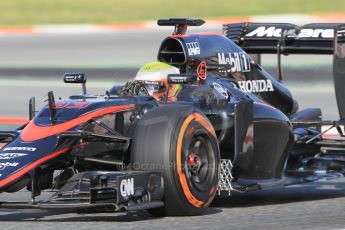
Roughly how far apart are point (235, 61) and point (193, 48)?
1.70 feet

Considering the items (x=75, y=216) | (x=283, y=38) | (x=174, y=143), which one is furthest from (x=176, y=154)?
(x=283, y=38)

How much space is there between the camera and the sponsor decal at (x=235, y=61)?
30.0 feet

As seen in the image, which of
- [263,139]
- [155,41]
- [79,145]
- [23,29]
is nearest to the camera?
[79,145]

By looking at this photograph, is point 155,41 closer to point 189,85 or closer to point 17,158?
point 189,85

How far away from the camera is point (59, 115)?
7609mm

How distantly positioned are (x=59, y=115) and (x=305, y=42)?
3.71 m

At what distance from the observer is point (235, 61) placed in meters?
9.29

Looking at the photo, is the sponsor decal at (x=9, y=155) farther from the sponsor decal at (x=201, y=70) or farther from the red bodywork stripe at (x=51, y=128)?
the sponsor decal at (x=201, y=70)

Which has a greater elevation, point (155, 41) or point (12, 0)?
point (12, 0)

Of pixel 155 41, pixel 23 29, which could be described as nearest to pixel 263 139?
pixel 155 41

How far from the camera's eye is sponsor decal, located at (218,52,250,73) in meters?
9.16

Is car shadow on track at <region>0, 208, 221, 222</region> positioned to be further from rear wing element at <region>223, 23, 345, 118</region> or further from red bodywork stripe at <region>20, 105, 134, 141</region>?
rear wing element at <region>223, 23, 345, 118</region>

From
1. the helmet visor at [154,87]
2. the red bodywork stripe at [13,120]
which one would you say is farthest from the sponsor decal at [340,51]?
the red bodywork stripe at [13,120]

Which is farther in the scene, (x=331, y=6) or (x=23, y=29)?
(x=331, y=6)
